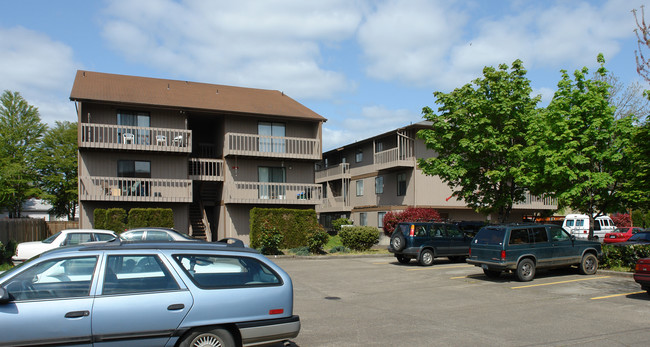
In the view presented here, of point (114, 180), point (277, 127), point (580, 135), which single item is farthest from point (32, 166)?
point (580, 135)

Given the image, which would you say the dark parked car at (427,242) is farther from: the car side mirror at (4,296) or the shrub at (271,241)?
the car side mirror at (4,296)

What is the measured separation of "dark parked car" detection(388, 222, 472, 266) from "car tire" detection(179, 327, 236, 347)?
1426cm

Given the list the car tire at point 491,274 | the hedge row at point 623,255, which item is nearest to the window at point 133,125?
the car tire at point 491,274

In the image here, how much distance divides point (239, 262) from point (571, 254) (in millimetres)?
13147

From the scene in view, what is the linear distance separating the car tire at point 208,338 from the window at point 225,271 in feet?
1.71

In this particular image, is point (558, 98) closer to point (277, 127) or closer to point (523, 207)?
point (277, 127)

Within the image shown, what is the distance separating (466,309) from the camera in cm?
1100

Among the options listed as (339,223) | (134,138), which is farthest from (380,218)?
(134,138)

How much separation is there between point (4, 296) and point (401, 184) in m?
31.4

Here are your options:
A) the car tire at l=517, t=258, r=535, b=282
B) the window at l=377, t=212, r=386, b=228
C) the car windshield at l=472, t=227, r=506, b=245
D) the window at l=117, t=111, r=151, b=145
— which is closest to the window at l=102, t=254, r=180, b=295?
the car windshield at l=472, t=227, r=506, b=245

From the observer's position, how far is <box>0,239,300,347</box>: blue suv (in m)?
5.36

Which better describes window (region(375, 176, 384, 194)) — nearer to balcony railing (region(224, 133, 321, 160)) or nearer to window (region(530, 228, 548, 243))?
balcony railing (region(224, 133, 321, 160))

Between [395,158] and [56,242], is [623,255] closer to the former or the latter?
Result: [56,242]

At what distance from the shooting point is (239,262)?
6.41 m
